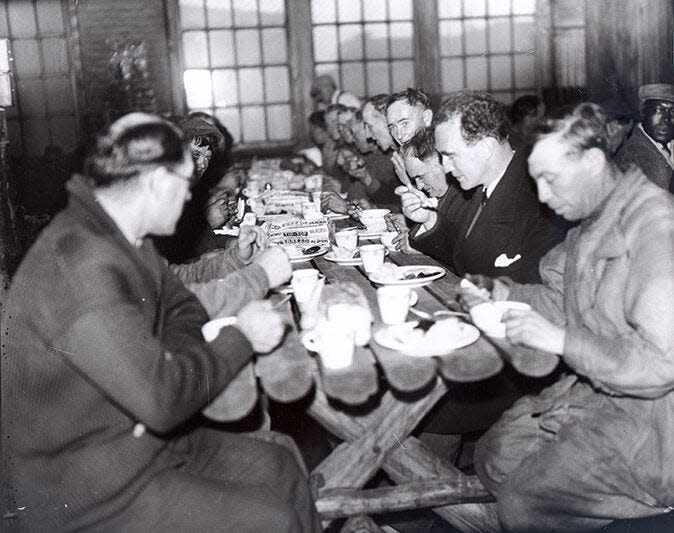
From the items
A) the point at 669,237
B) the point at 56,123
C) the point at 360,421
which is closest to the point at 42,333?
the point at 360,421

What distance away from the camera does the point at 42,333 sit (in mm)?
1556

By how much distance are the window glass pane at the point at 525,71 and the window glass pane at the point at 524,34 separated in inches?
4.2

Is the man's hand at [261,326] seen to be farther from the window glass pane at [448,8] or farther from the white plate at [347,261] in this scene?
the window glass pane at [448,8]

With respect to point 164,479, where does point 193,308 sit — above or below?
above

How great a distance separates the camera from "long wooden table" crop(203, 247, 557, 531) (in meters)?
1.76

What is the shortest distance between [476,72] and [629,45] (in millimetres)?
2509

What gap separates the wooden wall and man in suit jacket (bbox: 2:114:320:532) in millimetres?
5409

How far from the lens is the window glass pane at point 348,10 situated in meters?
9.38

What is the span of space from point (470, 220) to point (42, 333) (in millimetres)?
1936

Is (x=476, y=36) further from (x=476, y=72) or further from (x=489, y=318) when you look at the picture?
(x=489, y=318)

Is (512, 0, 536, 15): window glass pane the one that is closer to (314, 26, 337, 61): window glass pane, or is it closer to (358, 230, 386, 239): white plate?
(314, 26, 337, 61): window glass pane

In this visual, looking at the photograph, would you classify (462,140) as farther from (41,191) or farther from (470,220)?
(41,191)

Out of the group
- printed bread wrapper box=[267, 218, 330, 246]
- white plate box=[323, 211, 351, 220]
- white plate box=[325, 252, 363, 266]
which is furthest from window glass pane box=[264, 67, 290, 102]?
white plate box=[325, 252, 363, 266]

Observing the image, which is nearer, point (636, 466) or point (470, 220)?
point (636, 466)
